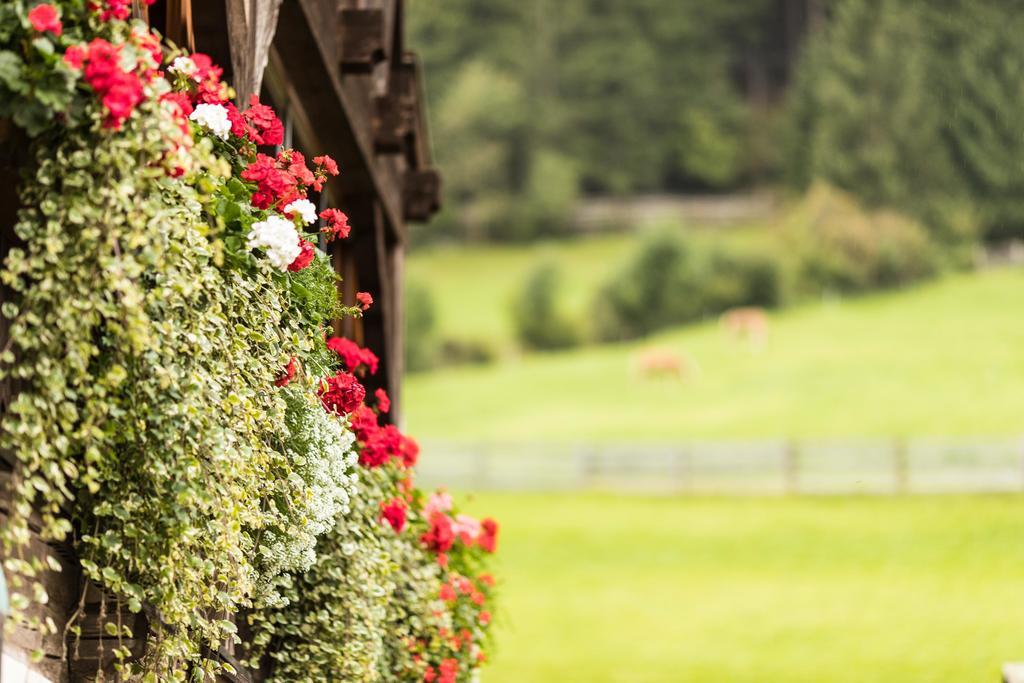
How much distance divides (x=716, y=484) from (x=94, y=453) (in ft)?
82.6

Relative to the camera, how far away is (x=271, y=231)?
3502mm

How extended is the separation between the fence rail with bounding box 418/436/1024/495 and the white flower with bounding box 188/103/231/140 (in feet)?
77.8

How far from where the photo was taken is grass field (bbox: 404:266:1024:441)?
35594 millimetres

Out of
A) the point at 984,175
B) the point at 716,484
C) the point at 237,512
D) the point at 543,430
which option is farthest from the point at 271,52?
the point at 984,175

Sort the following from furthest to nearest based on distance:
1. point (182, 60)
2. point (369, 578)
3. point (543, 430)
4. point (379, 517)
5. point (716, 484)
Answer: point (543, 430)
point (716, 484)
point (379, 517)
point (369, 578)
point (182, 60)

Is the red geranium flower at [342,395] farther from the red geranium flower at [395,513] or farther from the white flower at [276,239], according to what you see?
the red geranium flower at [395,513]

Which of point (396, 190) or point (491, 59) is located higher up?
point (491, 59)

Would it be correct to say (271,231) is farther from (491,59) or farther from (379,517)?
(491,59)

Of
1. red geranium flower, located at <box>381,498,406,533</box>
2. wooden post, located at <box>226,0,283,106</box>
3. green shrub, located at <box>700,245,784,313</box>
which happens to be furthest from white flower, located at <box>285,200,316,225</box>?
green shrub, located at <box>700,245,784,313</box>

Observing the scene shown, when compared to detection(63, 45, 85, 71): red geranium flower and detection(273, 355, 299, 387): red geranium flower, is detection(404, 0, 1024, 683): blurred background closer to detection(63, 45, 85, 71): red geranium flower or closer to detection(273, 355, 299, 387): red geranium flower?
detection(273, 355, 299, 387): red geranium flower

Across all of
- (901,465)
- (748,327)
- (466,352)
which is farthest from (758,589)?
(466,352)

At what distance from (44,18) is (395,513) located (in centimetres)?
308

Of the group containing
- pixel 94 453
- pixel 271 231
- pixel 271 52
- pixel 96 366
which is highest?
pixel 271 52

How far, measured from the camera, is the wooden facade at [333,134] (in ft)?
10.8
